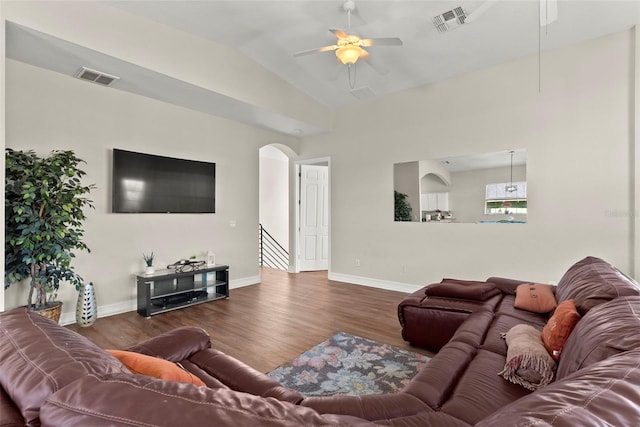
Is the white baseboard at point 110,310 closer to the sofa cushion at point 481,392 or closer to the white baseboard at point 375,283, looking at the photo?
the white baseboard at point 375,283

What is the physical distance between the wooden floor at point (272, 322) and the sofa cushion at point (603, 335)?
1.61m

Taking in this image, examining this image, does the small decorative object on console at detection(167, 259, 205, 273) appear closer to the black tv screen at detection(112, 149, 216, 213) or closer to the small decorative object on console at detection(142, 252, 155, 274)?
the small decorative object on console at detection(142, 252, 155, 274)

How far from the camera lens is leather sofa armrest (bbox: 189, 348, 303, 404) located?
1315mm

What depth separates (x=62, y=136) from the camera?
3.59 metres

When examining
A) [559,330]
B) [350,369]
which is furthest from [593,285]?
[350,369]

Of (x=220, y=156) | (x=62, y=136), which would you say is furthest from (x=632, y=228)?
(x=62, y=136)

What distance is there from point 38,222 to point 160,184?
5.12 feet

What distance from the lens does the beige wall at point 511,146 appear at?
359 cm

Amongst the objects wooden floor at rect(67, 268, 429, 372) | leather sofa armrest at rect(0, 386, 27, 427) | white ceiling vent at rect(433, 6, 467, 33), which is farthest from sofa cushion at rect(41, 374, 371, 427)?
white ceiling vent at rect(433, 6, 467, 33)

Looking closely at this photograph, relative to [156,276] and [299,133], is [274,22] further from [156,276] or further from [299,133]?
[156,276]

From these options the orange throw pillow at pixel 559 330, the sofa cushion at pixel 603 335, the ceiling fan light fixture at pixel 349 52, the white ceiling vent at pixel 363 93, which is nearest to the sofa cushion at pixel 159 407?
the sofa cushion at pixel 603 335

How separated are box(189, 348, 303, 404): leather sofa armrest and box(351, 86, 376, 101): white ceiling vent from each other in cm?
444

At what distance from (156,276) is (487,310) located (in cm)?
376

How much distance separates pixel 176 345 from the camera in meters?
1.75
